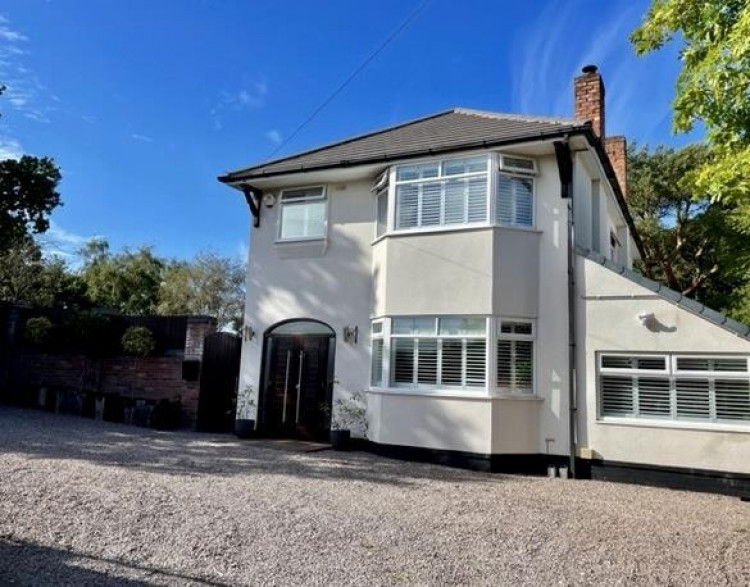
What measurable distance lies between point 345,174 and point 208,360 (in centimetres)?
552

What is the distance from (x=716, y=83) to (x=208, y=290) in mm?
32291

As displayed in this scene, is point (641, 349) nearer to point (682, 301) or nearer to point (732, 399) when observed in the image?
point (682, 301)

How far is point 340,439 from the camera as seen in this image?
36.9ft

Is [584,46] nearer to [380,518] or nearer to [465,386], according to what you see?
[465,386]

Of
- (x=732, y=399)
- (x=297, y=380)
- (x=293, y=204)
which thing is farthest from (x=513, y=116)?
(x=297, y=380)

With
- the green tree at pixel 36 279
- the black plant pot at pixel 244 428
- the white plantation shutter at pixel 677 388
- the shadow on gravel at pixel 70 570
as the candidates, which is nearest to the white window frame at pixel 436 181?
the white plantation shutter at pixel 677 388

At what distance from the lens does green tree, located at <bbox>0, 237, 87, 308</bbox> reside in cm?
2878

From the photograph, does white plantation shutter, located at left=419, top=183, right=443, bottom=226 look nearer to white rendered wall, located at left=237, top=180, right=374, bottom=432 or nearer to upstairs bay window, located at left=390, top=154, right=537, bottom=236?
upstairs bay window, located at left=390, top=154, right=537, bottom=236

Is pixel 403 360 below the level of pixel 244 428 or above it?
above

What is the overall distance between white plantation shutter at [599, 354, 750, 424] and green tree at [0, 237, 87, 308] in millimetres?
26905

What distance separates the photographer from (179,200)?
3125 centimetres

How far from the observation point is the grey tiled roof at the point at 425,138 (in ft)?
35.1

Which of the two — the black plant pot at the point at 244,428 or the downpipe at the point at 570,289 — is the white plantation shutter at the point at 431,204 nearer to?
the downpipe at the point at 570,289

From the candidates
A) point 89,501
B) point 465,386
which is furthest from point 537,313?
point 89,501
